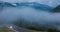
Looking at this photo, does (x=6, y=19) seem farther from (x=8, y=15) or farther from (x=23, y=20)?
(x=23, y=20)

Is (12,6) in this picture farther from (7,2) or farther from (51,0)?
(51,0)

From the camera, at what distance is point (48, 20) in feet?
4.03

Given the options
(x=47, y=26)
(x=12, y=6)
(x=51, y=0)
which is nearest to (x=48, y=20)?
(x=47, y=26)

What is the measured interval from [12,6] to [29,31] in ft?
0.83

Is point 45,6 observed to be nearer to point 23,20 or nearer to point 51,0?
point 51,0

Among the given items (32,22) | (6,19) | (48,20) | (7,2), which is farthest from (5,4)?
(48,20)

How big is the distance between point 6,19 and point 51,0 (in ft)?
1.33

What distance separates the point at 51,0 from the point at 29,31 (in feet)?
1.02

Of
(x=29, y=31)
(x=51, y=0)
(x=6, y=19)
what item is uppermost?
(x=51, y=0)

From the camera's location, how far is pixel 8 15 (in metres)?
1.27

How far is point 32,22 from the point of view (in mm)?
1244

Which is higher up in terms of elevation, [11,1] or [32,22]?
[11,1]

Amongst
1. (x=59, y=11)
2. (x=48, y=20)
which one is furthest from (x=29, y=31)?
(x=59, y=11)

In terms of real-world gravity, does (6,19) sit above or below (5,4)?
below
